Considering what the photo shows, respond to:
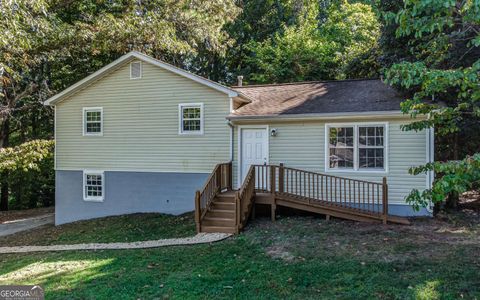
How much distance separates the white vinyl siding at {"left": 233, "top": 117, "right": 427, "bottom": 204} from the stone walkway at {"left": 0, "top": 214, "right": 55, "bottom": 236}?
9071 millimetres

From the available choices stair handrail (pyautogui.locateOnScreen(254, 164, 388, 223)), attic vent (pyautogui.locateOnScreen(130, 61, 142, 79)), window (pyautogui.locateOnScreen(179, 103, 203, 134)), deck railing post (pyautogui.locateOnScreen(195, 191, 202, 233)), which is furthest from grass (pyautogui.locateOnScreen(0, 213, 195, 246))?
attic vent (pyautogui.locateOnScreen(130, 61, 142, 79))

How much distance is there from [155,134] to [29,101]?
11.1 meters

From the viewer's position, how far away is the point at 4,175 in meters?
19.5

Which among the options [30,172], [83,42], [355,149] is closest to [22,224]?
[30,172]

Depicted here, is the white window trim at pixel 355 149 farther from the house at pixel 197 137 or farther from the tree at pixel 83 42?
the tree at pixel 83 42

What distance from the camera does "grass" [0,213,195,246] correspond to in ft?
33.0

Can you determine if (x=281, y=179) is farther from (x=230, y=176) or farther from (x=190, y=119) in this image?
(x=190, y=119)

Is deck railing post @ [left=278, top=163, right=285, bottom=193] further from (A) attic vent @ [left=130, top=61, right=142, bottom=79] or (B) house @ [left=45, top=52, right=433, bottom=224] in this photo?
(A) attic vent @ [left=130, top=61, right=142, bottom=79]

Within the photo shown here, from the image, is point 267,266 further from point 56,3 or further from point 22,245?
point 56,3

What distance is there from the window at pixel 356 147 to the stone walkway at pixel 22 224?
1197cm

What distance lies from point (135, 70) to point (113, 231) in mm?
5797

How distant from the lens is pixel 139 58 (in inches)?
495

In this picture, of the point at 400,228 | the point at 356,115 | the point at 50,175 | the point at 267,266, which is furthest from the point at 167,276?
the point at 50,175

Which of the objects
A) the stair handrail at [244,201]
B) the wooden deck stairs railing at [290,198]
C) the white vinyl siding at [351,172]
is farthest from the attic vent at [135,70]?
the stair handrail at [244,201]
